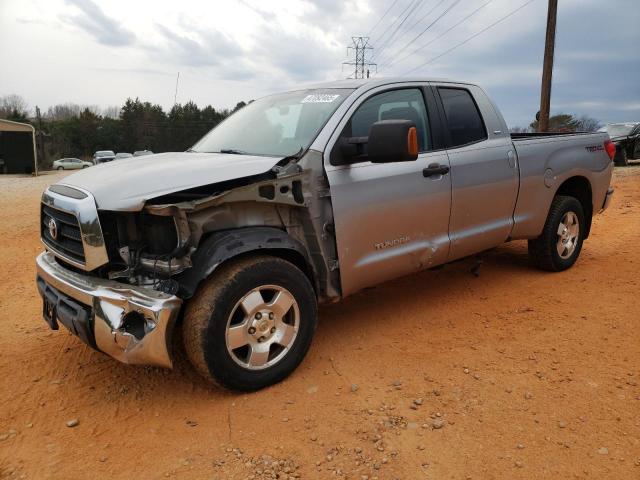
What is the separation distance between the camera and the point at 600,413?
287 cm

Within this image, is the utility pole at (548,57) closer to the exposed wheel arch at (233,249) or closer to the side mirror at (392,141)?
the side mirror at (392,141)

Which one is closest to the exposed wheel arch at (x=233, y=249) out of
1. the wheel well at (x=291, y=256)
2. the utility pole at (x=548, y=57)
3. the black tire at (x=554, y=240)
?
the wheel well at (x=291, y=256)

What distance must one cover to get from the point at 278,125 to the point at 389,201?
3.40ft

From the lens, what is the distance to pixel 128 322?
Answer: 2832 mm

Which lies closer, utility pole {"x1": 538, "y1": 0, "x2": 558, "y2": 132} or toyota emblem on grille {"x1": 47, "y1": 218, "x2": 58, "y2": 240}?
toyota emblem on grille {"x1": 47, "y1": 218, "x2": 58, "y2": 240}

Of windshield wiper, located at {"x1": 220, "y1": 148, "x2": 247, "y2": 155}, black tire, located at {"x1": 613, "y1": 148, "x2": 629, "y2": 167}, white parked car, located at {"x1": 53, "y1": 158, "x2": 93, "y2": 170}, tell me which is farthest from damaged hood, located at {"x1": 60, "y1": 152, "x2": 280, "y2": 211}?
white parked car, located at {"x1": 53, "y1": 158, "x2": 93, "y2": 170}

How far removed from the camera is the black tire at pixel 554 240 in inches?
203

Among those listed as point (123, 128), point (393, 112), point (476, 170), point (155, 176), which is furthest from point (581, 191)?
point (123, 128)

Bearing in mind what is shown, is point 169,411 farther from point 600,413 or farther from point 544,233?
point 544,233

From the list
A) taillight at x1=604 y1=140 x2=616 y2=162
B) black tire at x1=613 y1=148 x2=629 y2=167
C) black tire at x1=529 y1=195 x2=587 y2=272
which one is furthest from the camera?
black tire at x1=613 y1=148 x2=629 y2=167

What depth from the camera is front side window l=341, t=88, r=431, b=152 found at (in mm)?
3670

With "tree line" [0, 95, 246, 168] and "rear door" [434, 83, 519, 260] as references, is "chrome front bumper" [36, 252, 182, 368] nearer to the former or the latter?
"rear door" [434, 83, 519, 260]

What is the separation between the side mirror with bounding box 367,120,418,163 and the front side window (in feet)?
1.19

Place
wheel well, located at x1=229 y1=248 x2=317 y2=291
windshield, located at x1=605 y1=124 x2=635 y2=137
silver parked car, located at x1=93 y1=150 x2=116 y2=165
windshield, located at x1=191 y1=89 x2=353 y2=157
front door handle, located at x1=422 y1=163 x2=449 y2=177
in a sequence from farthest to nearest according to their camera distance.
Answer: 1. silver parked car, located at x1=93 y1=150 x2=116 y2=165
2. windshield, located at x1=605 y1=124 x2=635 y2=137
3. front door handle, located at x1=422 y1=163 x2=449 y2=177
4. windshield, located at x1=191 y1=89 x2=353 y2=157
5. wheel well, located at x1=229 y1=248 x2=317 y2=291
